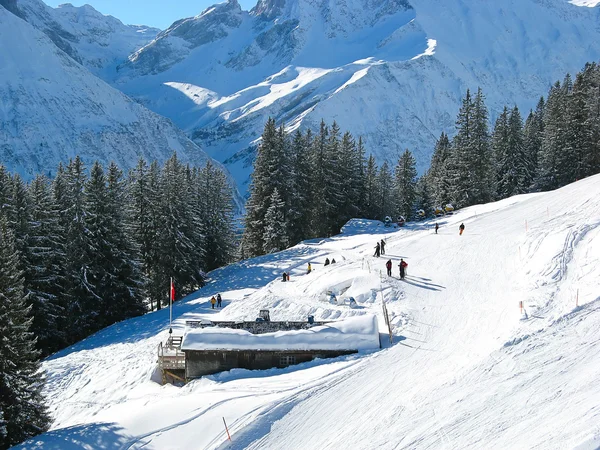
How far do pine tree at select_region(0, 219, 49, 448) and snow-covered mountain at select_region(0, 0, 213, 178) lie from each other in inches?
4783

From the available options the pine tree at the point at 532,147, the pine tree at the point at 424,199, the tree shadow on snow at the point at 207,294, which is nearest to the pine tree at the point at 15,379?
the tree shadow on snow at the point at 207,294

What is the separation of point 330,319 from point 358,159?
36.1 m

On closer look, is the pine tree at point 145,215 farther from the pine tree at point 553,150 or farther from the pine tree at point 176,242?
the pine tree at point 553,150

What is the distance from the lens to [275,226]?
48.8 m

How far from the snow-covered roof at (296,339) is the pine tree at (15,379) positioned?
18.8 ft

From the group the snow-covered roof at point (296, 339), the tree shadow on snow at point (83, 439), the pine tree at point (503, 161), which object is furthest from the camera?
the pine tree at point (503, 161)

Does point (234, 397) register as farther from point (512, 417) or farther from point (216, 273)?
point (216, 273)

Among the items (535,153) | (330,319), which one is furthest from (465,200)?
(330,319)

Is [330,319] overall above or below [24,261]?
below

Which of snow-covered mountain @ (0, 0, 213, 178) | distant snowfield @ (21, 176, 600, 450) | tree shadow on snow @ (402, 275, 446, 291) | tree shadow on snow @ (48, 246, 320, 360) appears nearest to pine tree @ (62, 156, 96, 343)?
tree shadow on snow @ (48, 246, 320, 360)

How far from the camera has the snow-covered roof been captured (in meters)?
21.1

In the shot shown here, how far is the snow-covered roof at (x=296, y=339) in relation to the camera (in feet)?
69.3

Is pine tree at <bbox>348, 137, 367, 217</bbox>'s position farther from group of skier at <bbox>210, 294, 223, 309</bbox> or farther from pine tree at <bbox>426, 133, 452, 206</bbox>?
group of skier at <bbox>210, 294, 223, 309</bbox>

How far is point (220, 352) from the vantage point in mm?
21422
